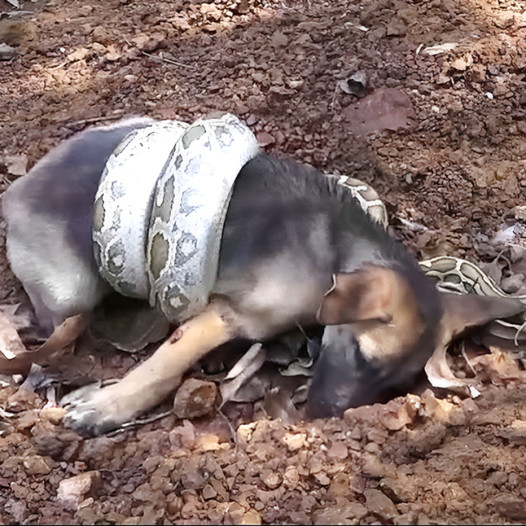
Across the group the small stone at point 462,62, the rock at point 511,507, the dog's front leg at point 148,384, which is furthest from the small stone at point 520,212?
the rock at point 511,507

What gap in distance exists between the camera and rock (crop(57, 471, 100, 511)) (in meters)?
2.75

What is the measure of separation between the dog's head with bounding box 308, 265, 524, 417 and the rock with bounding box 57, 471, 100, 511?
957 millimetres

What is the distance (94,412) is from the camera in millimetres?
3400

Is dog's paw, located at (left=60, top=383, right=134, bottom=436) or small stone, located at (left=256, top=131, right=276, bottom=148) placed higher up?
small stone, located at (left=256, top=131, right=276, bottom=148)

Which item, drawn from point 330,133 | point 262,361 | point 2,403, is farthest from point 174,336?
point 330,133

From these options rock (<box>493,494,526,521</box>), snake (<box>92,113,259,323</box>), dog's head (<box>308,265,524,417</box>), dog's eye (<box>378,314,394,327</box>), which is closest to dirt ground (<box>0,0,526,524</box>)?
rock (<box>493,494,526,521</box>)

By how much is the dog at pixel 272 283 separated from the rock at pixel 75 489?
0.47 metres

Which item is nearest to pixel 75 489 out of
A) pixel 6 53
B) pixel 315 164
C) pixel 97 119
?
pixel 315 164

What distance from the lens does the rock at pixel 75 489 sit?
9.02 feet

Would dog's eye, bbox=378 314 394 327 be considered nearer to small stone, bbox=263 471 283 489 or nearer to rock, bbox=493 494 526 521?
small stone, bbox=263 471 283 489

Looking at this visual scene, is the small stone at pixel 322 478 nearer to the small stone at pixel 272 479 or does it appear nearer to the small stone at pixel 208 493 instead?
the small stone at pixel 272 479

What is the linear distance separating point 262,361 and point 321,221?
2.38 feet

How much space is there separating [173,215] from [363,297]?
1021 millimetres

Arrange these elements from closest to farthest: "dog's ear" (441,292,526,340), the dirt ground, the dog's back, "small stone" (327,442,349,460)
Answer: the dirt ground < "small stone" (327,442,349,460) < "dog's ear" (441,292,526,340) < the dog's back
